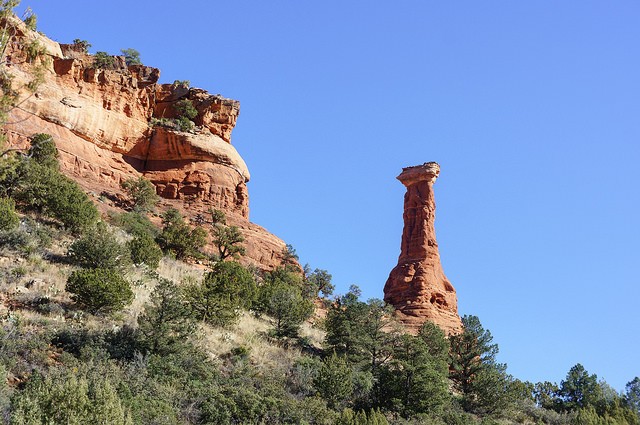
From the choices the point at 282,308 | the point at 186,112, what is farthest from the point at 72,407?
the point at 186,112

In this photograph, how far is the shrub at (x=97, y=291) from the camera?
26.6 metres

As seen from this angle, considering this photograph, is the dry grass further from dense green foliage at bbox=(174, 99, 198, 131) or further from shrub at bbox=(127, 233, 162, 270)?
dense green foliage at bbox=(174, 99, 198, 131)

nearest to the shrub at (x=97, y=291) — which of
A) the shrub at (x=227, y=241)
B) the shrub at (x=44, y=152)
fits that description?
the shrub at (x=44, y=152)

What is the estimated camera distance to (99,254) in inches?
1247

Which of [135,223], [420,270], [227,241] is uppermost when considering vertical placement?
[420,270]

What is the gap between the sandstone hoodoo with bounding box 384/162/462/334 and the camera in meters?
61.8

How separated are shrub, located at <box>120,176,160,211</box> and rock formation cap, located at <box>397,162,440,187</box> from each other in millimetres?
27490

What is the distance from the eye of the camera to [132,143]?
6047 cm

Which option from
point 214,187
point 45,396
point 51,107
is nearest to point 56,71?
point 51,107

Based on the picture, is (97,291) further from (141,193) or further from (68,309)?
(141,193)

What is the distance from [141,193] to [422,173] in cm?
3014

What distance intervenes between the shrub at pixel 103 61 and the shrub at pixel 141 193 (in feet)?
43.1

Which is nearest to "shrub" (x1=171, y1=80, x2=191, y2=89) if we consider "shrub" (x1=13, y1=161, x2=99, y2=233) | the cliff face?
the cliff face

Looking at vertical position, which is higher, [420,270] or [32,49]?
[420,270]
